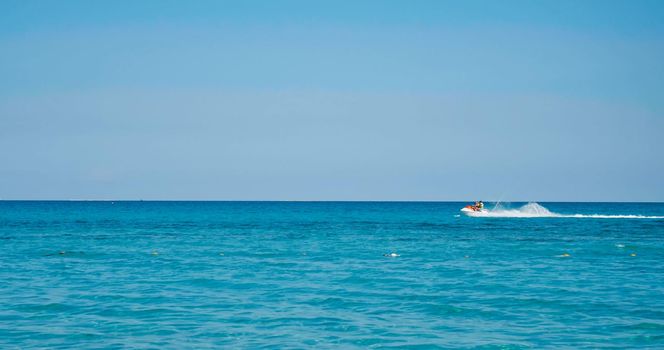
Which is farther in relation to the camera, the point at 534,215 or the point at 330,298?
the point at 534,215

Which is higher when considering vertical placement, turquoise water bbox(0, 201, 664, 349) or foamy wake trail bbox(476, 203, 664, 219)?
foamy wake trail bbox(476, 203, 664, 219)

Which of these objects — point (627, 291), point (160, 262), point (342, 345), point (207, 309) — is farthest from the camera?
point (160, 262)

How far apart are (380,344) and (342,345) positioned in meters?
1.08

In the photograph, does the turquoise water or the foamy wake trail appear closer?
the turquoise water

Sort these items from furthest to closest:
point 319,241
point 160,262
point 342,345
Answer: point 319,241 → point 160,262 → point 342,345

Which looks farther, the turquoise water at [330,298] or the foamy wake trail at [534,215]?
the foamy wake trail at [534,215]

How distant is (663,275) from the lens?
114ft

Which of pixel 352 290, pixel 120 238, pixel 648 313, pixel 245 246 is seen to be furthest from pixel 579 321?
pixel 120 238

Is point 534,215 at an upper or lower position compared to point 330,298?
upper

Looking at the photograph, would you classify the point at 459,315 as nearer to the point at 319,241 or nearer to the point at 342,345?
the point at 342,345

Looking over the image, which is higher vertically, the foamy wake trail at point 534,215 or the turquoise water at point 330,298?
the foamy wake trail at point 534,215

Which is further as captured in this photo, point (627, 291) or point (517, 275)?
point (517, 275)

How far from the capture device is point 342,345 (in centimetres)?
1967

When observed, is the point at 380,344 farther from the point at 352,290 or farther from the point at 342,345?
the point at 352,290
